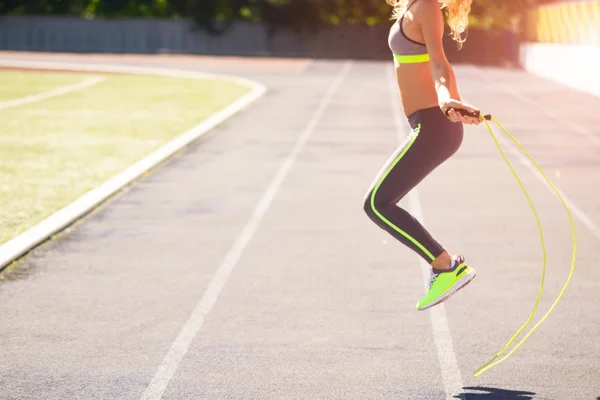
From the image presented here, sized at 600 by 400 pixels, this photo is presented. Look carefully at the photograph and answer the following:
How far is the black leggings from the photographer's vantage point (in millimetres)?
5320

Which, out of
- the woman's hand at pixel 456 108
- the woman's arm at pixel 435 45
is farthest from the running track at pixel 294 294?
the woman's arm at pixel 435 45

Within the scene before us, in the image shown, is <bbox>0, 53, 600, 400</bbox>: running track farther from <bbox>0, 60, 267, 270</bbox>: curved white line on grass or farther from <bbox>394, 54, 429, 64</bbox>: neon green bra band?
<bbox>394, 54, 429, 64</bbox>: neon green bra band

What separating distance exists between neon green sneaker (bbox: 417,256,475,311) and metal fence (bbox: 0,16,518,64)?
56.9 metres

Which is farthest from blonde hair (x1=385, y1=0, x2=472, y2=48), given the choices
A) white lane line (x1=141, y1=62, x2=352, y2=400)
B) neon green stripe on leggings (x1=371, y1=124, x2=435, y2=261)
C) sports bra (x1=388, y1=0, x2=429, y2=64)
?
white lane line (x1=141, y1=62, x2=352, y2=400)

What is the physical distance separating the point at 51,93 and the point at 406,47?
22975mm

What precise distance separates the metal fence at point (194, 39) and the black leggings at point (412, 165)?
5692 centimetres

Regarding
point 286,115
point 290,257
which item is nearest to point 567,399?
point 290,257

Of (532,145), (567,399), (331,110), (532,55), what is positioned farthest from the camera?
(532,55)

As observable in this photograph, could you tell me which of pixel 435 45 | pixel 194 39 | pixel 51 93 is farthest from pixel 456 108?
pixel 194 39

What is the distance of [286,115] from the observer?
72.5ft

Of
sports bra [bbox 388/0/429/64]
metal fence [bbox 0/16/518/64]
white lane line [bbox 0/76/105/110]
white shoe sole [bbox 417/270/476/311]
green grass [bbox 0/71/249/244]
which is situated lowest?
metal fence [bbox 0/16/518/64]

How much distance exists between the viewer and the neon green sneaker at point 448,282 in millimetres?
5426

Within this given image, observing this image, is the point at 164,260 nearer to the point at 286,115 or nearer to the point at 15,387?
the point at 15,387

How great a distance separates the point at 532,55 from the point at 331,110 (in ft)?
74.6
